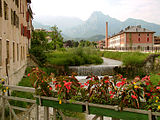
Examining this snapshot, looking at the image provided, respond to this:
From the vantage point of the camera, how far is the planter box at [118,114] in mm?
2312

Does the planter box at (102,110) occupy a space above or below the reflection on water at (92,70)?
above

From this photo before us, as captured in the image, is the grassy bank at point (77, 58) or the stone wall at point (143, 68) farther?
the grassy bank at point (77, 58)

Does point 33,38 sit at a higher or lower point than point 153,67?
higher

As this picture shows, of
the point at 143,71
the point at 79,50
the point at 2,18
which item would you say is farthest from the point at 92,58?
the point at 2,18

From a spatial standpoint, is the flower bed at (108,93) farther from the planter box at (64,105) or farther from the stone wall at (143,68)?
the stone wall at (143,68)

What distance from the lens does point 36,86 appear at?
3215 millimetres

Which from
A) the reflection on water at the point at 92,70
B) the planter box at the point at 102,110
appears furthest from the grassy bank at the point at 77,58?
the planter box at the point at 102,110

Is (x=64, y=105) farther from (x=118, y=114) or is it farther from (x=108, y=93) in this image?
(x=118, y=114)

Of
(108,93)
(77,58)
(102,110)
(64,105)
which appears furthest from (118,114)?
(77,58)

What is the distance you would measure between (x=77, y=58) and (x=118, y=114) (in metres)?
21.3

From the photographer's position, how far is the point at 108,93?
2820mm

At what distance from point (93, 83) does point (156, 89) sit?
927 mm

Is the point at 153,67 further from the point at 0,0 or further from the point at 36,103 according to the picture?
the point at 36,103

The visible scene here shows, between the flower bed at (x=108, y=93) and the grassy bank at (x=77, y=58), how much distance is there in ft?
63.3
